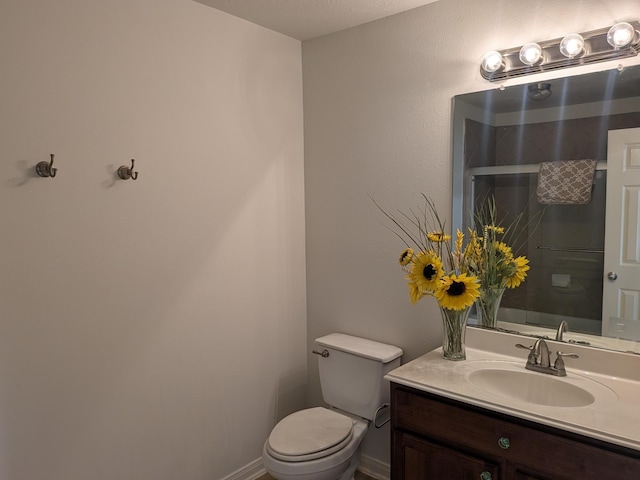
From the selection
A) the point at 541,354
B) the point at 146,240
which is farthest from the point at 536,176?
the point at 146,240

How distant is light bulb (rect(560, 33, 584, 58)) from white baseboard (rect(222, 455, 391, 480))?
Result: 6.96 ft

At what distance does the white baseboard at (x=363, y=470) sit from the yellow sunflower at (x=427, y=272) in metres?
1.19

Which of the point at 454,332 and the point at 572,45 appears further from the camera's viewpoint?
the point at 454,332

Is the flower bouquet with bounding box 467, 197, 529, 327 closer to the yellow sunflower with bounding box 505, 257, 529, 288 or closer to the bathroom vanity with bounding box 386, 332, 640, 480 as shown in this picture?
the yellow sunflower with bounding box 505, 257, 529, 288

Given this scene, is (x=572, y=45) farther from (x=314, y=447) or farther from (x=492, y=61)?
(x=314, y=447)

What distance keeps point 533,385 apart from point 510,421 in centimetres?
35

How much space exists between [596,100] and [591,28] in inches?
10.7

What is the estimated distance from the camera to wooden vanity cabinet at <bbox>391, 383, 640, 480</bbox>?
1419 mm

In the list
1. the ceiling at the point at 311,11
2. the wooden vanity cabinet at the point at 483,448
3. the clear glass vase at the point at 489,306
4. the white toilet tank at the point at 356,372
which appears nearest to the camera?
the wooden vanity cabinet at the point at 483,448

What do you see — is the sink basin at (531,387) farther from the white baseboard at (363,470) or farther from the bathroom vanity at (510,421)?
the white baseboard at (363,470)

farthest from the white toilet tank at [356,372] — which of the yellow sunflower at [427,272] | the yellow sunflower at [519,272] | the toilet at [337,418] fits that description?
the yellow sunflower at [519,272]

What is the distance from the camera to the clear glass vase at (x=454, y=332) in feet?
6.57

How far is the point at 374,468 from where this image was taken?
2.59 m

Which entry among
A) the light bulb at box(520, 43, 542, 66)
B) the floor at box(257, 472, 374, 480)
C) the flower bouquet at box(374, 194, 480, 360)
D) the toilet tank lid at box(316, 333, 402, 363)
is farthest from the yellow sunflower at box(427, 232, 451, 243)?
the floor at box(257, 472, 374, 480)
